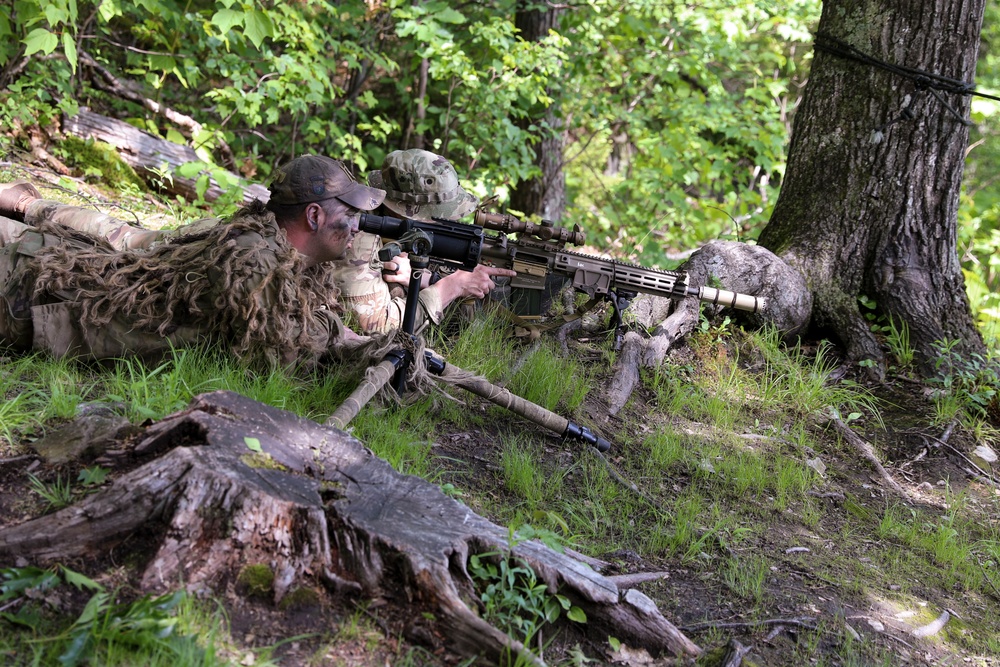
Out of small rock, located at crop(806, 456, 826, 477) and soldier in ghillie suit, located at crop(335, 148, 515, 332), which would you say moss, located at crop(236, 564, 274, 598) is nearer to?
soldier in ghillie suit, located at crop(335, 148, 515, 332)

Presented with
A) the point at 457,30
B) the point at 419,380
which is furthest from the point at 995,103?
the point at 457,30

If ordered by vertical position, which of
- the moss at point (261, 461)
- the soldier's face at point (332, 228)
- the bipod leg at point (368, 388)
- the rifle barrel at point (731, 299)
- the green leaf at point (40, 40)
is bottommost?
the bipod leg at point (368, 388)

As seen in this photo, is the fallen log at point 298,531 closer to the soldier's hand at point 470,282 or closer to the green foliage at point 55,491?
the green foliage at point 55,491

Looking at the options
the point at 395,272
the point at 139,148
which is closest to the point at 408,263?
the point at 395,272

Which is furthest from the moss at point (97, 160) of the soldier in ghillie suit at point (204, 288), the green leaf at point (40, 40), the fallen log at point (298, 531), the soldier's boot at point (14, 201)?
the fallen log at point (298, 531)

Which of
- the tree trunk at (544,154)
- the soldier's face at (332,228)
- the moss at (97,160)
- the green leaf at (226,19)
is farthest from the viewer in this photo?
the tree trunk at (544,154)

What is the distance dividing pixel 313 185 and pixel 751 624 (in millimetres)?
2652

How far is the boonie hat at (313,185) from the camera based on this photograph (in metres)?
3.82

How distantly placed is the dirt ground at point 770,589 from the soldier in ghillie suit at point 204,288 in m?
0.90

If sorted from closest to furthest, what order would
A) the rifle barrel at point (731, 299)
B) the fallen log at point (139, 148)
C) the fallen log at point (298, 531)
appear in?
the fallen log at point (298, 531)
the rifle barrel at point (731, 299)
the fallen log at point (139, 148)

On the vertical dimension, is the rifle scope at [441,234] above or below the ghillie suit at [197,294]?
above

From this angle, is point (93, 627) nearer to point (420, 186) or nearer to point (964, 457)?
point (420, 186)

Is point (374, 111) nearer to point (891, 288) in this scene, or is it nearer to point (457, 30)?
point (457, 30)

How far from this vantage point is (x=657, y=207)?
8508 millimetres
